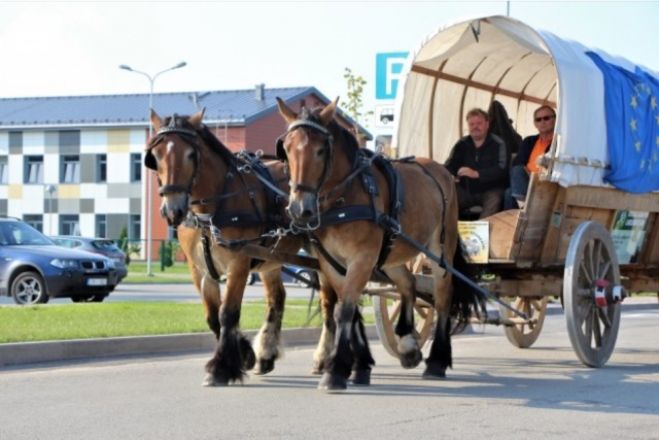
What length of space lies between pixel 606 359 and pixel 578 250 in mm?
1124

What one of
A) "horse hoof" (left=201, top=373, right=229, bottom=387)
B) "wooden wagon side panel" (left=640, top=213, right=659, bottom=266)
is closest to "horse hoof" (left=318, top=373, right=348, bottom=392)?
"horse hoof" (left=201, top=373, right=229, bottom=387)

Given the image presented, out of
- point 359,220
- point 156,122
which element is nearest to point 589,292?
point 359,220

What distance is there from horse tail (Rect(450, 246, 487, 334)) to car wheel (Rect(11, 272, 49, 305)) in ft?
39.6

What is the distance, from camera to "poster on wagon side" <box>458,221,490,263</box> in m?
12.2

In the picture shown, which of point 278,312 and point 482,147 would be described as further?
point 482,147

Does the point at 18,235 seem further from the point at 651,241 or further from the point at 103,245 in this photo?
the point at 651,241

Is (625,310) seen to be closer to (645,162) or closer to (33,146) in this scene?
(645,162)

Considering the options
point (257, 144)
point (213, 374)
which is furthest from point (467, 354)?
point (257, 144)

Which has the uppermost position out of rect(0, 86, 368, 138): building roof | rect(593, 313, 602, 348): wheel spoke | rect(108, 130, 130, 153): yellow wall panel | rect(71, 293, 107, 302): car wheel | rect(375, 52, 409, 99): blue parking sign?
rect(0, 86, 368, 138): building roof

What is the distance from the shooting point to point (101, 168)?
6750cm

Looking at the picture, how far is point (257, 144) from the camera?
6425 cm

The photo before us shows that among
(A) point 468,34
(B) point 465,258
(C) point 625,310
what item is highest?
(A) point 468,34

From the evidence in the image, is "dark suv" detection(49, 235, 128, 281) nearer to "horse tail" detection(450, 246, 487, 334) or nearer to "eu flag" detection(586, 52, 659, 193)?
"eu flag" detection(586, 52, 659, 193)

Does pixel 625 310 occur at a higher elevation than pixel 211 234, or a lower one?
lower
